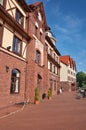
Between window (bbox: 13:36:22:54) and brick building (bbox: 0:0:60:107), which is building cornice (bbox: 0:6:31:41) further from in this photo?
window (bbox: 13:36:22:54)

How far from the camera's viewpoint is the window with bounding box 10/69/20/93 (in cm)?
1349

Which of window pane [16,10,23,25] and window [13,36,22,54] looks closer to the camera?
window [13,36,22,54]

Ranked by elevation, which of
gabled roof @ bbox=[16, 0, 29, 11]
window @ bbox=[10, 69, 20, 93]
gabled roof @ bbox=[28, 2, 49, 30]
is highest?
Result: gabled roof @ bbox=[28, 2, 49, 30]

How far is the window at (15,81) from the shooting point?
13494 millimetres

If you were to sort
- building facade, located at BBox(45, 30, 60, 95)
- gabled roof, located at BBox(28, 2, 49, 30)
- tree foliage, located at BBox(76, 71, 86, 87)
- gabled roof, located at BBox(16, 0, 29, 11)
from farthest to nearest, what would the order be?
tree foliage, located at BBox(76, 71, 86, 87) < building facade, located at BBox(45, 30, 60, 95) < gabled roof, located at BBox(28, 2, 49, 30) < gabled roof, located at BBox(16, 0, 29, 11)

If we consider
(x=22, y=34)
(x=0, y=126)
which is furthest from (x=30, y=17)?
(x=0, y=126)

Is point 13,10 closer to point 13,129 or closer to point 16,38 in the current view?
point 16,38

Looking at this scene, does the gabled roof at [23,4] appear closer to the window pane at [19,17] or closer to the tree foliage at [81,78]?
the window pane at [19,17]

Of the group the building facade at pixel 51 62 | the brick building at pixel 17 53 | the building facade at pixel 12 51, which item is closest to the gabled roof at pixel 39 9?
the brick building at pixel 17 53

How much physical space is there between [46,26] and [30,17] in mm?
6635

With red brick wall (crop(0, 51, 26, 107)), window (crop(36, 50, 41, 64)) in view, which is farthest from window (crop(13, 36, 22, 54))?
window (crop(36, 50, 41, 64))

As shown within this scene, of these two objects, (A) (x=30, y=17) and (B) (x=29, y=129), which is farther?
(A) (x=30, y=17)

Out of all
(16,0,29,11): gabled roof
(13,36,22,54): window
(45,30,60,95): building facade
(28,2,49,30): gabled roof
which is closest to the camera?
(13,36,22,54): window

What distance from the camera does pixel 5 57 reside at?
39.8ft
